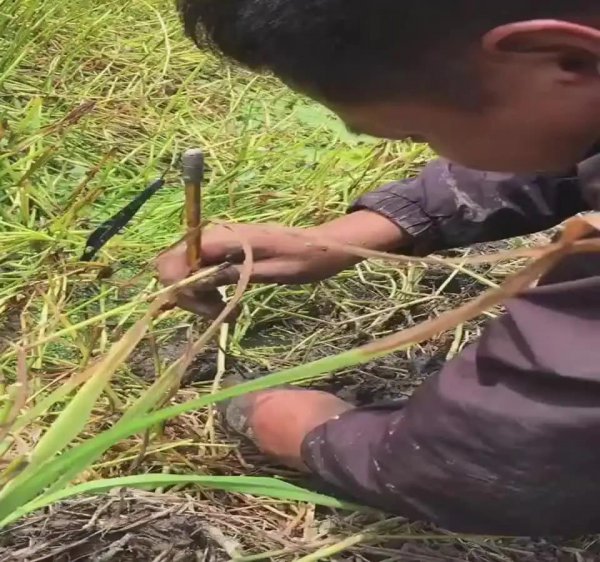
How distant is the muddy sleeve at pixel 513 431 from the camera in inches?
27.4

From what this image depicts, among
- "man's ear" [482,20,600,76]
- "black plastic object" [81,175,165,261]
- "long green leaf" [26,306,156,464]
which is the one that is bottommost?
"black plastic object" [81,175,165,261]

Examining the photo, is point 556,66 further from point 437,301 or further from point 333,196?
point 333,196

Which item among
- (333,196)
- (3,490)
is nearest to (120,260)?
(333,196)

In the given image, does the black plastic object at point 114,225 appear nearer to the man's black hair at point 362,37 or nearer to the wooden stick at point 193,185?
the wooden stick at point 193,185

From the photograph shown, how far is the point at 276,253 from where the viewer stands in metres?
0.99

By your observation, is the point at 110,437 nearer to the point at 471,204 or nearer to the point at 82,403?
the point at 82,403

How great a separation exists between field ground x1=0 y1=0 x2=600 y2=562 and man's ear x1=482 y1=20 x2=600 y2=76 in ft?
1.38

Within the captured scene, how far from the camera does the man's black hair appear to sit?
62 cm

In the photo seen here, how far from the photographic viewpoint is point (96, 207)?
4.39ft

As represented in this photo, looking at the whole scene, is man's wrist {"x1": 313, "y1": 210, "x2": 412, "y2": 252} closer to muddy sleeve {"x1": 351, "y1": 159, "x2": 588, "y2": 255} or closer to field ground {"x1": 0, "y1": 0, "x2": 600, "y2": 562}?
muddy sleeve {"x1": 351, "y1": 159, "x2": 588, "y2": 255}

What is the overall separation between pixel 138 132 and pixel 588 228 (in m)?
1.05

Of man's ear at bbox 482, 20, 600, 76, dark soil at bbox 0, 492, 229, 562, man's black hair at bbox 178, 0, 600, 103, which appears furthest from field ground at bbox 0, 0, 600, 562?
man's ear at bbox 482, 20, 600, 76

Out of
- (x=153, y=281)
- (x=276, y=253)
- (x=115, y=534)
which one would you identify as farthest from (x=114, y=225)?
(x=115, y=534)

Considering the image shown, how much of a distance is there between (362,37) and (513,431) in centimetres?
30
